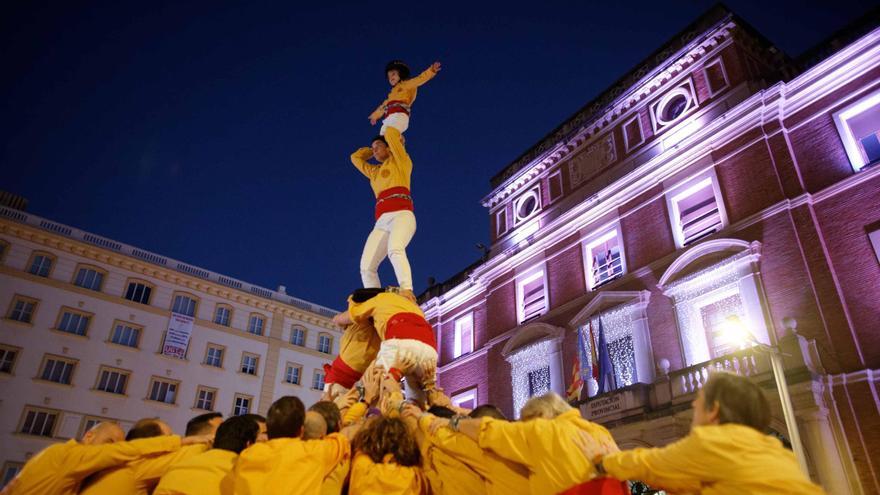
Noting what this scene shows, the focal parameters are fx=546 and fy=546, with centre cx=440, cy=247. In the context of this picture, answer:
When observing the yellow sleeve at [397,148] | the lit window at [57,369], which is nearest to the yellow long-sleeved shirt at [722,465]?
the yellow sleeve at [397,148]

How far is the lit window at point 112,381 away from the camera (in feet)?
87.7

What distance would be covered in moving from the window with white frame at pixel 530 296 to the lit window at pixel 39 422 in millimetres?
21801

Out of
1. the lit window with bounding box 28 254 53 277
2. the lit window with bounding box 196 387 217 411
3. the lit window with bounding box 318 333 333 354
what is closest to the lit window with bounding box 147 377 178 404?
the lit window with bounding box 196 387 217 411

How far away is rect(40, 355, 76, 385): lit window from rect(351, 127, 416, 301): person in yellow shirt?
2667 centimetres

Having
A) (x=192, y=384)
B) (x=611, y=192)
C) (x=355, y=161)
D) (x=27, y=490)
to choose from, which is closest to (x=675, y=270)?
(x=611, y=192)

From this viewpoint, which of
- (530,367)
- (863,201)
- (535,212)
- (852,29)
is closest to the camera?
(863,201)

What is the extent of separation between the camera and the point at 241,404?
30.9 m

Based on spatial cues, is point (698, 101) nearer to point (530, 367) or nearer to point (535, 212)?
point (535, 212)

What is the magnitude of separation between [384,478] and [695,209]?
15.6m

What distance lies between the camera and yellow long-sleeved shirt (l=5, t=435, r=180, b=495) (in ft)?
11.0

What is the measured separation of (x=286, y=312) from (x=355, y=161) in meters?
30.5

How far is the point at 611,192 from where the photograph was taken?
18547mm

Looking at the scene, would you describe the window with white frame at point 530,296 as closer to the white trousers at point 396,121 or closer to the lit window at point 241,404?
the white trousers at point 396,121

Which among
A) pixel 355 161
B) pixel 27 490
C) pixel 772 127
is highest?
pixel 772 127
